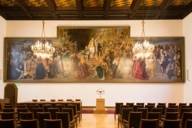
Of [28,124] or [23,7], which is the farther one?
[23,7]

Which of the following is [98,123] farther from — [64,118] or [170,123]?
[170,123]

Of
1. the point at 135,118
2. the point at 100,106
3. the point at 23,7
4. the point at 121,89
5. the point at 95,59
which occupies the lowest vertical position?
the point at 100,106

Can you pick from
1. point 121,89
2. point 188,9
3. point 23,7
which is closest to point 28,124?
point 23,7

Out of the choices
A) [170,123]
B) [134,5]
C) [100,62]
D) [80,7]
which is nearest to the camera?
[170,123]

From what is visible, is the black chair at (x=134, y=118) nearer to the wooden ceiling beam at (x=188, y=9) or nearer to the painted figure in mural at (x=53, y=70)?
the wooden ceiling beam at (x=188, y=9)

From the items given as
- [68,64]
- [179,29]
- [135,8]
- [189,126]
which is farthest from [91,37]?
[189,126]

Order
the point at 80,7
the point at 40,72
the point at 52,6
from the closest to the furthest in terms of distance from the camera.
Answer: the point at 52,6, the point at 80,7, the point at 40,72

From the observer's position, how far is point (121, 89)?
88.8 feet

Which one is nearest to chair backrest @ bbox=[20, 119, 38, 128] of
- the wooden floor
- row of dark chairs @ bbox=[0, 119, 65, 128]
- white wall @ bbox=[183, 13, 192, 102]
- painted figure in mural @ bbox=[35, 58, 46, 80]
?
row of dark chairs @ bbox=[0, 119, 65, 128]

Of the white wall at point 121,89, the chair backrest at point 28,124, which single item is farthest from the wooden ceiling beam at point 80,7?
the chair backrest at point 28,124

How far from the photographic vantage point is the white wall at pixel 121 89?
2703cm

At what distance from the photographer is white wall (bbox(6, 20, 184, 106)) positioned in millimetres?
27031

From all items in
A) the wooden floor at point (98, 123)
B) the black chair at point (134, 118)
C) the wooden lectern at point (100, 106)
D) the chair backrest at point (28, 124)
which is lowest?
the wooden floor at point (98, 123)

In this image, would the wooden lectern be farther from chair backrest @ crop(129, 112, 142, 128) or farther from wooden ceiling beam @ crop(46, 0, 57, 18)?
chair backrest @ crop(129, 112, 142, 128)
